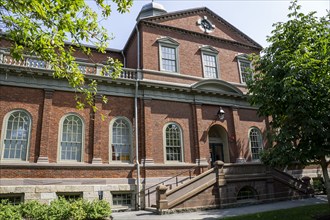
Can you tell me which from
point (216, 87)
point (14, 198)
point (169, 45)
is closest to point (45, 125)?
point (14, 198)

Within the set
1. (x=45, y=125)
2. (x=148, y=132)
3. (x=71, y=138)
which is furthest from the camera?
(x=148, y=132)

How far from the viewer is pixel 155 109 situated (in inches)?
673

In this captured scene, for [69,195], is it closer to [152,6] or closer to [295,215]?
[295,215]

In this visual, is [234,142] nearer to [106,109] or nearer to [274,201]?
[274,201]

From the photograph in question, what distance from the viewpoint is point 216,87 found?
19203 millimetres

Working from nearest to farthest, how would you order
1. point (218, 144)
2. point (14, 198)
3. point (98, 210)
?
point (98, 210)
point (14, 198)
point (218, 144)

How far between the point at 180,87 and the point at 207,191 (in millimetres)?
7031

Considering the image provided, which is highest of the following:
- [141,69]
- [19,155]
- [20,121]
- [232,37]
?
[232,37]

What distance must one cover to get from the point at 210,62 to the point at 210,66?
0.39 metres

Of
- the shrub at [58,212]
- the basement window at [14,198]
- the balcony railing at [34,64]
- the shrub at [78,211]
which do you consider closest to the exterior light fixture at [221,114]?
the balcony railing at [34,64]

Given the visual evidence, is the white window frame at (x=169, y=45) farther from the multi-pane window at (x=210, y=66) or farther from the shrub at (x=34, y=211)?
the shrub at (x=34, y=211)

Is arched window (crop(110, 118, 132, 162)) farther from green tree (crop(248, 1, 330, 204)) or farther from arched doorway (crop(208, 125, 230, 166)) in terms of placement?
green tree (crop(248, 1, 330, 204))

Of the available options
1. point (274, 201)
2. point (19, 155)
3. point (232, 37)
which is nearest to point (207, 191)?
point (274, 201)

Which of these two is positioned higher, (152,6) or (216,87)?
(152,6)
